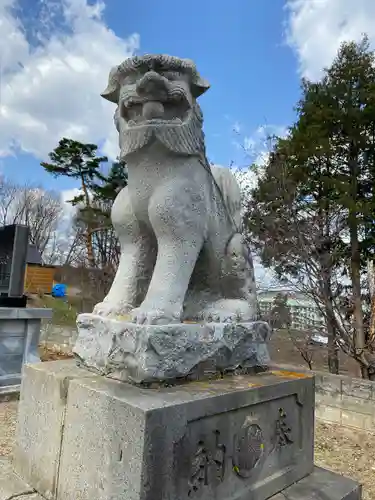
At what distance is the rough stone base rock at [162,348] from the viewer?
1607 millimetres

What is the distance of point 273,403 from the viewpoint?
192 centimetres

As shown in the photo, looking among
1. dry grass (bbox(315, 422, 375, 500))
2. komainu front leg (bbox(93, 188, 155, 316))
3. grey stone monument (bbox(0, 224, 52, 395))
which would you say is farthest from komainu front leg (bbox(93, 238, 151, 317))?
grey stone monument (bbox(0, 224, 52, 395))

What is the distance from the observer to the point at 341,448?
3.99 metres

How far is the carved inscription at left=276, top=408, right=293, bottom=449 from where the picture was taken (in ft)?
6.38

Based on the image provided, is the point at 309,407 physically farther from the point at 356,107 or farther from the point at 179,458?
the point at 356,107

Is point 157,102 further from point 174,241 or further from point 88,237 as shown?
point 88,237

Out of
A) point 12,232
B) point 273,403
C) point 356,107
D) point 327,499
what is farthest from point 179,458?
point 356,107

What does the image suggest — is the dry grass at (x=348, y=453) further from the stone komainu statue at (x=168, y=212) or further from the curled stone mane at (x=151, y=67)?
the curled stone mane at (x=151, y=67)

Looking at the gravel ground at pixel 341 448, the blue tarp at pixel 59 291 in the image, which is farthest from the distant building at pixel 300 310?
the blue tarp at pixel 59 291

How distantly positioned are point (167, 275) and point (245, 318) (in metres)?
0.53

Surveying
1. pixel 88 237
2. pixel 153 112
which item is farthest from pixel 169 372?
pixel 88 237

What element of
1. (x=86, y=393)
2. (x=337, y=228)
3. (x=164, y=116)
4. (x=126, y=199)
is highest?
(x=337, y=228)

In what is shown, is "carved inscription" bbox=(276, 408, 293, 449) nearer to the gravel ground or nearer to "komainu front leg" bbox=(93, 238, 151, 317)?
"komainu front leg" bbox=(93, 238, 151, 317)

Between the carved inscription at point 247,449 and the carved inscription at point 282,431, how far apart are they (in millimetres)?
159
